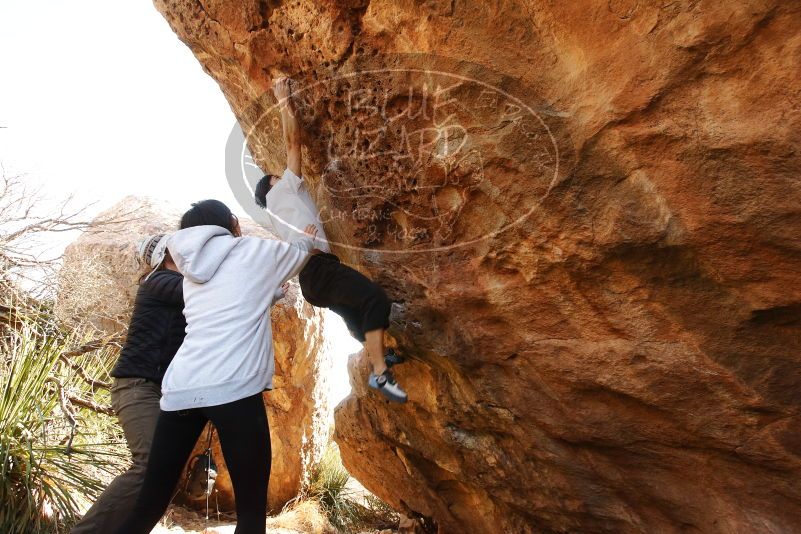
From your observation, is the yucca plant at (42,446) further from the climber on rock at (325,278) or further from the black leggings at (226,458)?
the climber on rock at (325,278)

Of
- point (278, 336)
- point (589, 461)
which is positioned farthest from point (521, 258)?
point (278, 336)

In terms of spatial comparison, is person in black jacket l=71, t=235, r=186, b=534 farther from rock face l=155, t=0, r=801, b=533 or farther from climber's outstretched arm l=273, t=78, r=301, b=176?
rock face l=155, t=0, r=801, b=533

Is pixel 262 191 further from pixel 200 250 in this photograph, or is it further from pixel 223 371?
pixel 223 371

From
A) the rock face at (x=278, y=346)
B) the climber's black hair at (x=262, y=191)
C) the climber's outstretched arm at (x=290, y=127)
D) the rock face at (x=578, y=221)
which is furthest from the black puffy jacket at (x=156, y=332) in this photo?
the rock face at (x=278, y=346)

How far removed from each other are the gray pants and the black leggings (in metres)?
0.12

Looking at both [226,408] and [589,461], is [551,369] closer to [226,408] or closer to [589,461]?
[589,461]

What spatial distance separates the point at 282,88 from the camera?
11.1 ft

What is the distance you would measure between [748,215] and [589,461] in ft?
4.89

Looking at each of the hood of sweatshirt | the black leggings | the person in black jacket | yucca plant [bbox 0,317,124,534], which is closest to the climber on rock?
the hood of sweatshirt

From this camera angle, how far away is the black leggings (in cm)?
256

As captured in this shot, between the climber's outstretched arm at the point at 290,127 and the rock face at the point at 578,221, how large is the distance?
0.29 ft

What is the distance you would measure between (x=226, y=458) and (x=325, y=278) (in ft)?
3.45

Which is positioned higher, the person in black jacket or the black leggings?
the person in black jacket

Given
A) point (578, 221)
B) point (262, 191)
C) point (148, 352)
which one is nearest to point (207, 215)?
point (262, 191)
